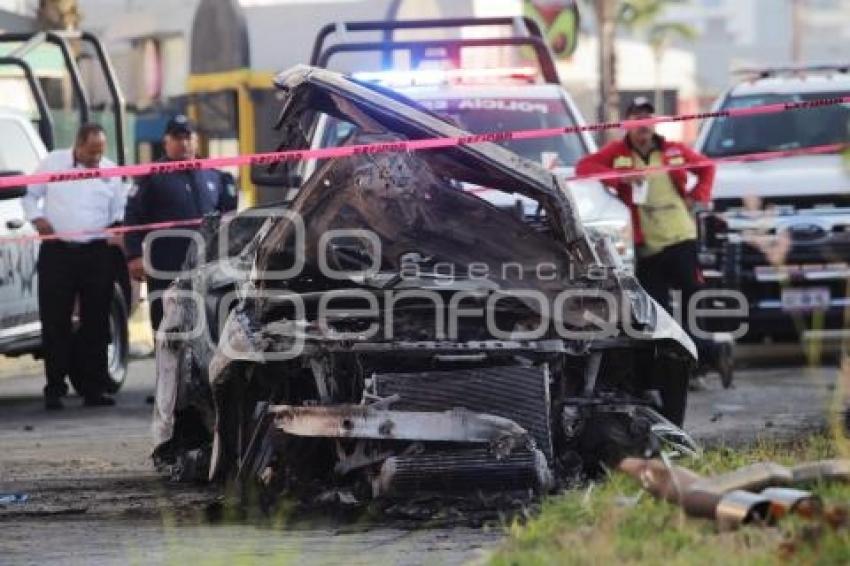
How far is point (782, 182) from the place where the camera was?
13.8 m

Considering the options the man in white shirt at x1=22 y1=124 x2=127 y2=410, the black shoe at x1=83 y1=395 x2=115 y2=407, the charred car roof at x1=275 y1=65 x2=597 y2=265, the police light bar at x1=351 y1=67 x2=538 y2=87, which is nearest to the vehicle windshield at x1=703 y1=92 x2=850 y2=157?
the police light bar at x1=351 y1=67 x2=538 y2=87

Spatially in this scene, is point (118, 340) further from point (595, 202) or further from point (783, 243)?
point (783, 243)

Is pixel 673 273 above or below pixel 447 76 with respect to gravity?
below

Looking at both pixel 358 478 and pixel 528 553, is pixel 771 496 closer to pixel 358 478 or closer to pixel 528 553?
pixel 528 553

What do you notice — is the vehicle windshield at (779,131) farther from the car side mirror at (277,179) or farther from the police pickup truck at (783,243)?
the car side mirror at (277,179)

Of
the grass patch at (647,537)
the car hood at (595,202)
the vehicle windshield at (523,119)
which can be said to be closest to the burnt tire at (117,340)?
the vehicle windshield at (523,119)

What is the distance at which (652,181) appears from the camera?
12078 mm

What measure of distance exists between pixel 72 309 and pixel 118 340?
1.10 metres

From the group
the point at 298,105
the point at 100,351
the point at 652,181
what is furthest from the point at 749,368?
the point at 298,105

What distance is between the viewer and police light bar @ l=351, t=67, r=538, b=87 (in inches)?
500

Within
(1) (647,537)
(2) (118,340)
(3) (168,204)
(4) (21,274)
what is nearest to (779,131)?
(3) (168,204)

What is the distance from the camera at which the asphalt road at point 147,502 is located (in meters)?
6.54

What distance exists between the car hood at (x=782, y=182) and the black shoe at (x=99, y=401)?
175 inches

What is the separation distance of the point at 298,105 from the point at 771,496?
2.98 meters
